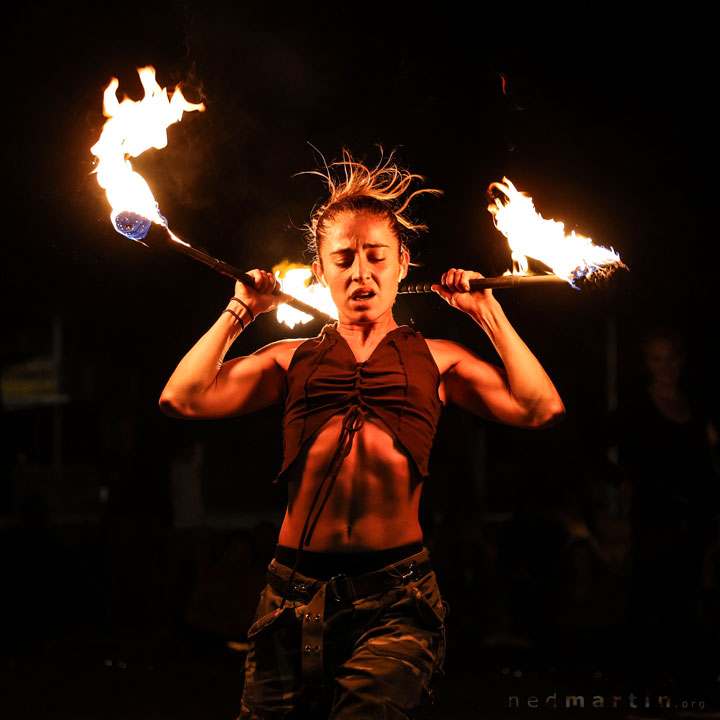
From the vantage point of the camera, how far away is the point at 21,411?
337 inches

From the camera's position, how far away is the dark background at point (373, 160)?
14.8 ft

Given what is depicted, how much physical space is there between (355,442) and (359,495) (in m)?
0.14

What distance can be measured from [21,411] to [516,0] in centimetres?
590

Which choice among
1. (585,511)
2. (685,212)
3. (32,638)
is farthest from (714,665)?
(32,638)

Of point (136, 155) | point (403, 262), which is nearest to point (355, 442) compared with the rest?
point (403, 262)

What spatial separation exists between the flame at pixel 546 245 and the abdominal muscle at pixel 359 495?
69 cm

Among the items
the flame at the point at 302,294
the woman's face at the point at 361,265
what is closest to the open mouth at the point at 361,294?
the woman's face at the point at 361,265

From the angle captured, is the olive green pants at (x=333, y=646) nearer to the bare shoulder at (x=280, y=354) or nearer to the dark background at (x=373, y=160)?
the bare shoulder at (x=280, y=354)

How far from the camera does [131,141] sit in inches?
120

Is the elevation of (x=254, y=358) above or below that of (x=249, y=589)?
above

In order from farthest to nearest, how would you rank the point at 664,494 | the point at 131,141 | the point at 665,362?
the point at 665,362
the point at 664,494
the point at 131,141

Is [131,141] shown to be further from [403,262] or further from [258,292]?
[403,262]

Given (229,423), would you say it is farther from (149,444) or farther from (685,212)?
(685,212)

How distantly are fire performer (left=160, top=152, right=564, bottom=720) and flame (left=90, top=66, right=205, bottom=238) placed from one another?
0.41 metres
